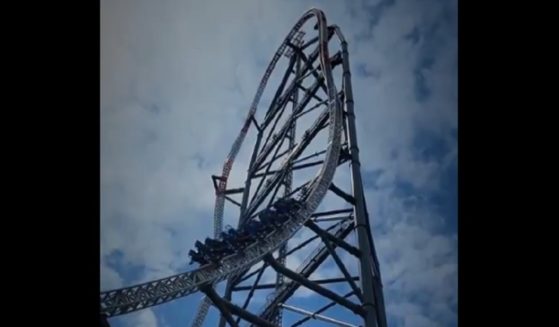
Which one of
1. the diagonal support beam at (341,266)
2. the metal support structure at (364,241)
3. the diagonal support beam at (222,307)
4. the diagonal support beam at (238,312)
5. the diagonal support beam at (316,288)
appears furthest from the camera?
the diagonal support beam at (341,266)

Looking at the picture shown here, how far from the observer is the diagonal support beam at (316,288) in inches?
360

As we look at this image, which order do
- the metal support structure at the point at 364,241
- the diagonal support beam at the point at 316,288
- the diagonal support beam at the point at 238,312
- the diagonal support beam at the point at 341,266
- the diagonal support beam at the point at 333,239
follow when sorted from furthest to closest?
1. the diagonal support beam at the point at 333,239
2. the diagonal support beam at the point at 341,266
3. the metal support structure at the point at 364,241
4. the diagonal support beam at the point at 316,288
5. the diagonal support beam at the point at 238,312

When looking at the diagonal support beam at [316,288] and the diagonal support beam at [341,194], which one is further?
the diagonal support beam at [341,194]

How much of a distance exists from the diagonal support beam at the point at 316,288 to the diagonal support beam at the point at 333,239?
1.07 meters

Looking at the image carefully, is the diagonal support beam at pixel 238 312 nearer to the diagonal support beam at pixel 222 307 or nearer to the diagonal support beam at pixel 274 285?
the diagonal support beam at pixel 222 307

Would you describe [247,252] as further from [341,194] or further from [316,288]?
[341,194]

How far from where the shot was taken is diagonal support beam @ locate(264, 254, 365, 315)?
9156 millimetres

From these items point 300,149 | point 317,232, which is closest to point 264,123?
point 300,149

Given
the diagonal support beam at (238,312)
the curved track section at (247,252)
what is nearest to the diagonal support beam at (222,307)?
the diagonal support beam at (238,312)

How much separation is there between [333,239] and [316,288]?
1180mm
